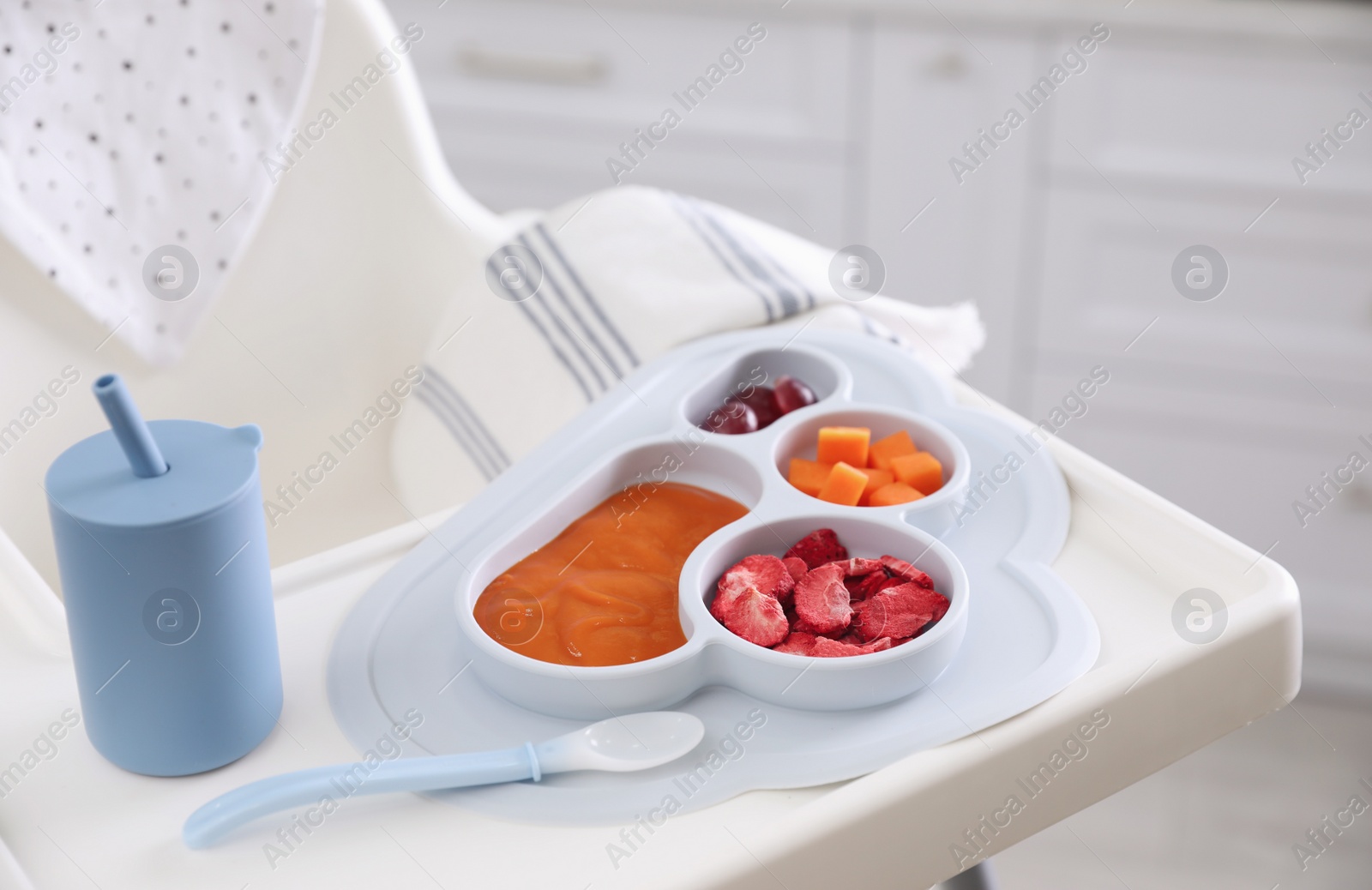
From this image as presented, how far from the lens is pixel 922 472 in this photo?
713 millimetres

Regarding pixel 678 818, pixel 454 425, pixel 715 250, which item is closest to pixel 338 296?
pixel 454 425

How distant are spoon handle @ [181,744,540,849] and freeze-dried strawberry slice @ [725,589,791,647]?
117mm

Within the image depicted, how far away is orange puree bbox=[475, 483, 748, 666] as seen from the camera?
24.2 inches

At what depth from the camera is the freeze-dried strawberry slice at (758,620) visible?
60 cm

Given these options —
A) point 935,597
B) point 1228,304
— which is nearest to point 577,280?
point 935,597

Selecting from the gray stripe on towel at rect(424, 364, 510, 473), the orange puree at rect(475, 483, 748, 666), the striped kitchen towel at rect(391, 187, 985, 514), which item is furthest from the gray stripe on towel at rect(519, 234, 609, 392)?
the orange puree at rect(475, 483, 748, 666)

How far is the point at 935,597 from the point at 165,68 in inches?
29.8

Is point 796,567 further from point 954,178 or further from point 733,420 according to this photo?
point 954,178

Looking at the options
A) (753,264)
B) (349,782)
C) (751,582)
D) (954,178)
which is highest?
(954,178)

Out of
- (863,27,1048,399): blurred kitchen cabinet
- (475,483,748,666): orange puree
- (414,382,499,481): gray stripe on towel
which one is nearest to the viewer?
(475,483,748,666): orange puree

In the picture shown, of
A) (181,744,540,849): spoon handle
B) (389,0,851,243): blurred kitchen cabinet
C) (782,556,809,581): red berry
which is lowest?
(181,744,540,849): spoon handle

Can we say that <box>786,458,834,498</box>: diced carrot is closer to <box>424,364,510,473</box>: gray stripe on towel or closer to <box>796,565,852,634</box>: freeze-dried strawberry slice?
<box>796,565,852,634</box>: freeze-dried strawberry slice

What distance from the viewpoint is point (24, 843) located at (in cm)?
54

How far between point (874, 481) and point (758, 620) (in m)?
0.15
